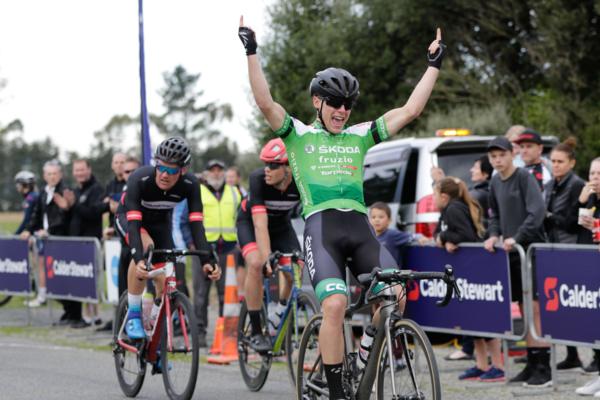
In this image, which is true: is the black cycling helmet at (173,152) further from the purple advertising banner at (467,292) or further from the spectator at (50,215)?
the spectator at (50,215)

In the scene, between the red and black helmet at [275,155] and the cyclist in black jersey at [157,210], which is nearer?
the cyclist in black jersey at [157,210]

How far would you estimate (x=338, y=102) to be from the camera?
7.02 metres

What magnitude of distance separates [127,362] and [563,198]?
4041 millimetres

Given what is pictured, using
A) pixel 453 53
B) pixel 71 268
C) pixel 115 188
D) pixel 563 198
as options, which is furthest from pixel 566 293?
pixel 453 53

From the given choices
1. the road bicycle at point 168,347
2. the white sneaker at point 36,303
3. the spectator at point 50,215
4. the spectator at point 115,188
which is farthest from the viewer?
the white sneaker at point 36,303

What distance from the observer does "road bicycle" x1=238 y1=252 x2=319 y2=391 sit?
9.59 m

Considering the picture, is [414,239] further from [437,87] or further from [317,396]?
[437,87]

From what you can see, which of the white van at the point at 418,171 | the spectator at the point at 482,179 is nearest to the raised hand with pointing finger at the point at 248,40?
the spectator at the point at 482,179

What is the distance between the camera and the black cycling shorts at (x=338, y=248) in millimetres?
6812

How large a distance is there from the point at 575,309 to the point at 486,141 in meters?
4.19

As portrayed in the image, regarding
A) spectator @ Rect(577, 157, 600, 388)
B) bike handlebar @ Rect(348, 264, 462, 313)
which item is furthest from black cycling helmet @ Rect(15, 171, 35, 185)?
bike handlebar @ Rect(348, 264, 462, 313)

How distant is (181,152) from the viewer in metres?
9.09

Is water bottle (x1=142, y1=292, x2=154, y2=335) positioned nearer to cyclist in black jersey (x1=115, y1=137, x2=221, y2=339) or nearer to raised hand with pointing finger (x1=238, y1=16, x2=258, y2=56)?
cyclist in black jersey (x1=115, y1=137, x2=221, y2=339)

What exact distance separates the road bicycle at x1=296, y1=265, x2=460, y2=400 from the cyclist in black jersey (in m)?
2.46
